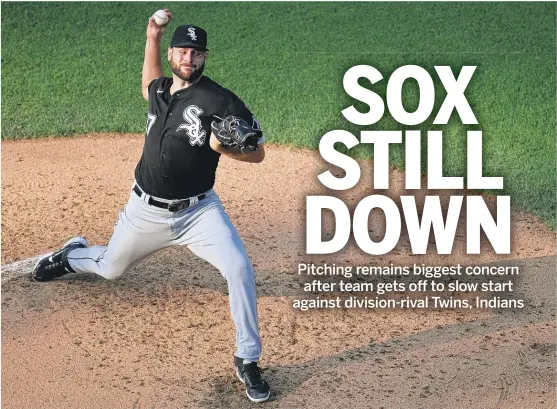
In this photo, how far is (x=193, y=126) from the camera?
242 inches

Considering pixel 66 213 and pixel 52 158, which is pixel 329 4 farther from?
pixel 66 213

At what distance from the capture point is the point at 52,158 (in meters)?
9.96

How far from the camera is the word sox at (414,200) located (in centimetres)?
831

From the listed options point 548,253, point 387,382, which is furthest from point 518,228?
point 387,382

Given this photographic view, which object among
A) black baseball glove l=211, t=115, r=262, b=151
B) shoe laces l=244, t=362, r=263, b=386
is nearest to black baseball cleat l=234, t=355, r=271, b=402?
shoe laces l=244, t=362, r=263, b=386

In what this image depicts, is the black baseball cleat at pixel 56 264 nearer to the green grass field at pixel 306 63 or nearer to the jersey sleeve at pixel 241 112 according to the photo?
the jersey sleeve at pixel 241 112

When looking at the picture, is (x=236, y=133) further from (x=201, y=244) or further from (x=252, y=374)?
(x=252, y=374)

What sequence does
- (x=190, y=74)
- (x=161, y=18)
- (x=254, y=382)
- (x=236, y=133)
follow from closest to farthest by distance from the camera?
(x=236, y=133) < (x=254, y=382) < (x=190, y=74) < (x=161, y=18)

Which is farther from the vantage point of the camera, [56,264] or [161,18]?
[56,264]

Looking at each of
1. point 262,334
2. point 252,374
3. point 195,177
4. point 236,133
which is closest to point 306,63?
point 262,334

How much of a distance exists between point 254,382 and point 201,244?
0.91 meters

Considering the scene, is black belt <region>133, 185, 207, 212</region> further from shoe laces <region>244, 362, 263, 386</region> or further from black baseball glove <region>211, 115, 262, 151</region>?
shoe laces <region>244, 362, 263, 386</region>

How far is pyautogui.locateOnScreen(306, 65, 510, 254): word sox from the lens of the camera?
8312 millimetres

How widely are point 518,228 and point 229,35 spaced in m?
5.70
